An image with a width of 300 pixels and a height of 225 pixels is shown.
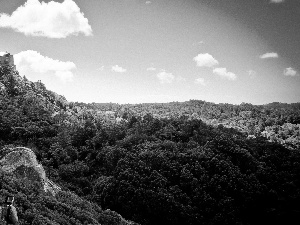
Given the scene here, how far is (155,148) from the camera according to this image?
173 feet

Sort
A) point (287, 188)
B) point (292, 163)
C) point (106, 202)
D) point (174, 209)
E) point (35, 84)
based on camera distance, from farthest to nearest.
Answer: point (35, 84) → point (292, 163) → point (287, 188) → point (106, 202) → point (174, 209)

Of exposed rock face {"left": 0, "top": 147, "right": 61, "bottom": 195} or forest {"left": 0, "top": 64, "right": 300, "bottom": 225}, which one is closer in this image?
exposed rock face {"left": 0, "top": 147, "right": 61, "bottom": 195}

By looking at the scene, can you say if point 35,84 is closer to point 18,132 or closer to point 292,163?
point 18,132

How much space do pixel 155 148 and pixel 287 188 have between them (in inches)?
850

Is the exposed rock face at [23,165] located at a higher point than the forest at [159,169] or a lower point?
higher

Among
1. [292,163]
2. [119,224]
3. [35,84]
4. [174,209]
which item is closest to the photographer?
[119,224]

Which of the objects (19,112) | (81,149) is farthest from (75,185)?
(19,112)

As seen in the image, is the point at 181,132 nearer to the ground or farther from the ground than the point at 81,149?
farther from the ground

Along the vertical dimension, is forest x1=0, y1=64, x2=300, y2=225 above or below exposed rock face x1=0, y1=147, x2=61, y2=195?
below

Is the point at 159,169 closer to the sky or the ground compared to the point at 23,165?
closer to the ground

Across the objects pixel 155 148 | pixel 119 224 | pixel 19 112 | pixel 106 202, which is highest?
pixel 19 112

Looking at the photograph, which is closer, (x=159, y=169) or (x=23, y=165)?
(x=23, y=165)

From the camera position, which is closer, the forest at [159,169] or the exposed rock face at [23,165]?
the exposed rock face at [23,165]

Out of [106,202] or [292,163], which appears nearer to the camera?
[106,202]
